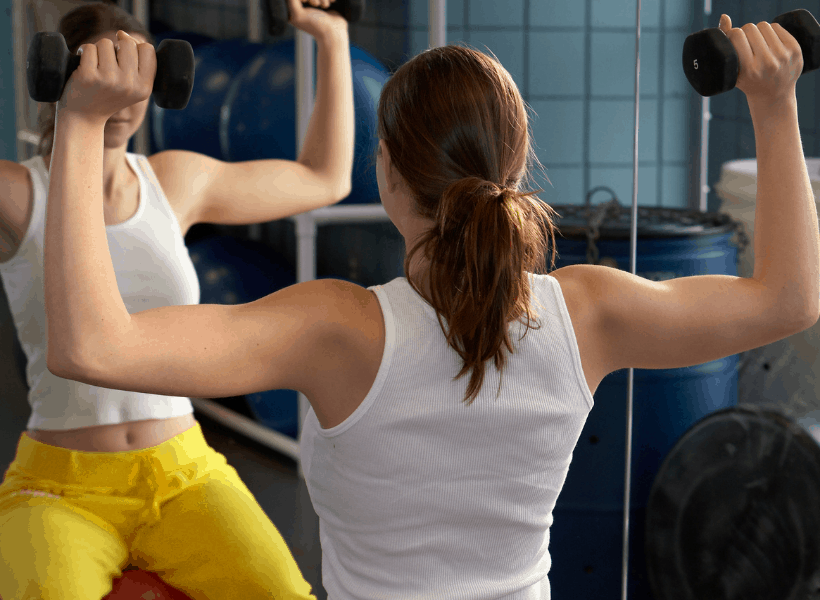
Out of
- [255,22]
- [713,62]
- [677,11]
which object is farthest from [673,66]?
[713,62]

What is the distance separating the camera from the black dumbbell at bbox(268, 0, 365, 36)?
141 cm

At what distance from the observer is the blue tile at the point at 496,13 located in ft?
9.32

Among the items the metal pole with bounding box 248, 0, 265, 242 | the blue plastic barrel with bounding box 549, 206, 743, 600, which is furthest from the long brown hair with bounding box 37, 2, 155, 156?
the metal pole with bounding box 248, 0, 265, 242

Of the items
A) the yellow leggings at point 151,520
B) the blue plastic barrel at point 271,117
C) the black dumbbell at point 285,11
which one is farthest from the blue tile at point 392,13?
the yellow leggings at point 151,520

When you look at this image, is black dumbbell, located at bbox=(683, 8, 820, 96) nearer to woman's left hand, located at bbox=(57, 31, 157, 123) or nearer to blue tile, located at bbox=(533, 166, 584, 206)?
woman's left hand, located at bbox=(57, 31, 157, 123)

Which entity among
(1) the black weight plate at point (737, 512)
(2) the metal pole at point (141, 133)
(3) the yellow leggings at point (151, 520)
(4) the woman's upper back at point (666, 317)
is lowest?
(1) the black weight plate at point (737, 512)

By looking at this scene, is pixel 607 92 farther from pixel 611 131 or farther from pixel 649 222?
pixel 649 222

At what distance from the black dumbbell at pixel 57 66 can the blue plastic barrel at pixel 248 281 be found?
223 cm

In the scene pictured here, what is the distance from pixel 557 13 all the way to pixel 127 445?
1.99m

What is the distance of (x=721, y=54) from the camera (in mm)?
886

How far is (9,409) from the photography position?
12.0 ft

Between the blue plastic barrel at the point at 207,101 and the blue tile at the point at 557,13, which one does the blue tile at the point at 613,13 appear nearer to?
the blue tile at the point at 557,13

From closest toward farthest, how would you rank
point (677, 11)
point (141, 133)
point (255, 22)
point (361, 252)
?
point (677, 11), point (361, 252), point (255, 22), point (141, 133)

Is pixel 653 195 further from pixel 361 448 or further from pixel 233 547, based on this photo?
pixel 361 448
